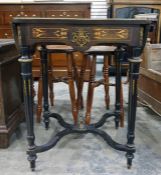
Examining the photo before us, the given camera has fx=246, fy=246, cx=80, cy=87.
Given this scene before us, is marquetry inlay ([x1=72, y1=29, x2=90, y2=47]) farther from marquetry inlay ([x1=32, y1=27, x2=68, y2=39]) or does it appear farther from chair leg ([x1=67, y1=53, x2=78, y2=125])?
chair leg ([x1=67, y1=53, x2=78, y2=125])

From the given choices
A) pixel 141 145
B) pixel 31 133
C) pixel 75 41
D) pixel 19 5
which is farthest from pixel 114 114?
pixel 19 5

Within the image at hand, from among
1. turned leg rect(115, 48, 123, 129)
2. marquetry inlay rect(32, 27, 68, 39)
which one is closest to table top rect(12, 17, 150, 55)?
marquetry inlay rect(32, 27, 68, 39)

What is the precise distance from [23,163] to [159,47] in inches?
65.7

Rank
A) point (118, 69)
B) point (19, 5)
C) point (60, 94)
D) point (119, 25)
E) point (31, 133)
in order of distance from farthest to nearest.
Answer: point (19, 5) → point (60, 94) → point (118, 69) → point (31, 133) → point (119, 25)

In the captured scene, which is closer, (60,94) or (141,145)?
(141,145)

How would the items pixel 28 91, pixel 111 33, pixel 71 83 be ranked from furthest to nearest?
pixel 71 83, pixel 28 91, pixel 111 33

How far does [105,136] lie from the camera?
1.73 meters

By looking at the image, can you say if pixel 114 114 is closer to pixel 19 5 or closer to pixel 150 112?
pixel 150 112

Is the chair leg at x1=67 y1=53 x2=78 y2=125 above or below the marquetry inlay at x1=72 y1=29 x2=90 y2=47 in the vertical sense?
below

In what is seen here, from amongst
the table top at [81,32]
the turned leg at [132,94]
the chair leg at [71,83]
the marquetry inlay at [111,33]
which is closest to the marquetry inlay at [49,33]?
the table top at [81,32]

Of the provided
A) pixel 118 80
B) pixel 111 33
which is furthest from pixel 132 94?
pixel 118 80

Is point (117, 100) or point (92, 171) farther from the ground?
point (117, 100)

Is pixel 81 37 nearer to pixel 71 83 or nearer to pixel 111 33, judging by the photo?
pixel 111 33

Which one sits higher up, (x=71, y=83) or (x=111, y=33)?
(x=111, y=33)
